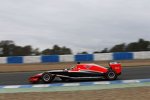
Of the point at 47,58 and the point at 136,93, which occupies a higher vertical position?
the point at 47,58

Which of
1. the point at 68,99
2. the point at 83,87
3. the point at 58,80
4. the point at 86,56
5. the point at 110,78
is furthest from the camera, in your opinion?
the point at 86,56

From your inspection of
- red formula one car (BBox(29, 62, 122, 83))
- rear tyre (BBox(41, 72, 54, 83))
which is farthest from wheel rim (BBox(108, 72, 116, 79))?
rear tyre (BBox(41, 72, 54, 83))

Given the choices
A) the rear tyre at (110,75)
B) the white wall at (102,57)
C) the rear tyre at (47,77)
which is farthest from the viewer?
the white wall at (102,57)

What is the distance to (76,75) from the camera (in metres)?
13.6

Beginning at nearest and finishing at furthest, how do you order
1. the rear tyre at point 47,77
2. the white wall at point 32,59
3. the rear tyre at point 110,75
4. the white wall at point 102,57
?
the rear tyre at point 110,75 → the rear tyre at point 47,77 → the white wall at point 102,57 → the white wall at point 32,59

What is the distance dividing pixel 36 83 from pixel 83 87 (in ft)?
8.64

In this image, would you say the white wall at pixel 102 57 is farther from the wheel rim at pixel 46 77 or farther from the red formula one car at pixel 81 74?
the wheel rim at pixel 46 77

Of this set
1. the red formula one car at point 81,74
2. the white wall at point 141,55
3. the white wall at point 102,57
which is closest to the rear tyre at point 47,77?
the red formula one car at point 81,74

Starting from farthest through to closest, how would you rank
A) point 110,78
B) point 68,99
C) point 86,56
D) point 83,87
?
point 86,56 → point 110,78 → point 83,87 → point 68,99

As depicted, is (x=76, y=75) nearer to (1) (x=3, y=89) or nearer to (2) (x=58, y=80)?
(2) (x=58, y=80)

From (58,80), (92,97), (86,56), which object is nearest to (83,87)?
(92,97)

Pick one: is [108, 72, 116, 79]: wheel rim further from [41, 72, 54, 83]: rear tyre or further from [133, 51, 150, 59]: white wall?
[133, 51, 150, 59]: white wall

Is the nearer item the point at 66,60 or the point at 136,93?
the point at 136,93

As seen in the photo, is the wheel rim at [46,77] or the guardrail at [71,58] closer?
the wheel rim at [46,77]
